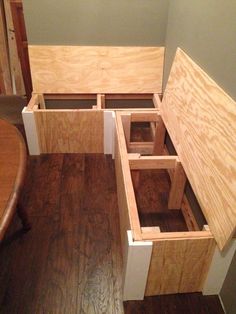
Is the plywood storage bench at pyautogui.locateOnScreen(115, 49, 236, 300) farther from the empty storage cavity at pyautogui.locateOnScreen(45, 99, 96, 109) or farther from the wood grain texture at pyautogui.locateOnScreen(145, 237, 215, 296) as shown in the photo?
the empty storage cavity at pyautogui.locateOnScreen(45, 99, 96, 109)

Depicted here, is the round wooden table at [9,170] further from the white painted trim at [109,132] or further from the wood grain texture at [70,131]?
the white painted trim at [109,132]

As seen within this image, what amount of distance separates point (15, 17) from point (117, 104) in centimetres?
147

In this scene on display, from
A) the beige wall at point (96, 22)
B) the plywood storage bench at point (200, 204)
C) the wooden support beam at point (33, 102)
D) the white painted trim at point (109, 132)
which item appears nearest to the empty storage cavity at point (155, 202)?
the plywood storage bench at point (200, 204)

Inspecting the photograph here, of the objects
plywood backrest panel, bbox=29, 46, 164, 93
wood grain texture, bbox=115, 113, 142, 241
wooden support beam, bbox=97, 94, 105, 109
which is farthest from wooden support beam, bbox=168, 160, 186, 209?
plywood backrest panel, bbox=29, 46, 164, 93

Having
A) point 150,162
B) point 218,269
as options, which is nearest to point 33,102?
point 150,162

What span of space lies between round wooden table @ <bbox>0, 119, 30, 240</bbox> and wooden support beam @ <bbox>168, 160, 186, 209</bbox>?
0.86 meters

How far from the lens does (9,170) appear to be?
90 cm

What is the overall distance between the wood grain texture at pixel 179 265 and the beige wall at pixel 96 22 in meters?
1.73

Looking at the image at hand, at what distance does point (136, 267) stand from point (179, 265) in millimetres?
188

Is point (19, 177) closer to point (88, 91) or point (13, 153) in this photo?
point (13, 153)

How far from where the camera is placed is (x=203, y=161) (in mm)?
1177

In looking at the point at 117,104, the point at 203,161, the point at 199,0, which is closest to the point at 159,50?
the point at 117,104

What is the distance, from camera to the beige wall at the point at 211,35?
1.06 metres

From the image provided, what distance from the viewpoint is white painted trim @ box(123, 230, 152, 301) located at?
100 centimetres
